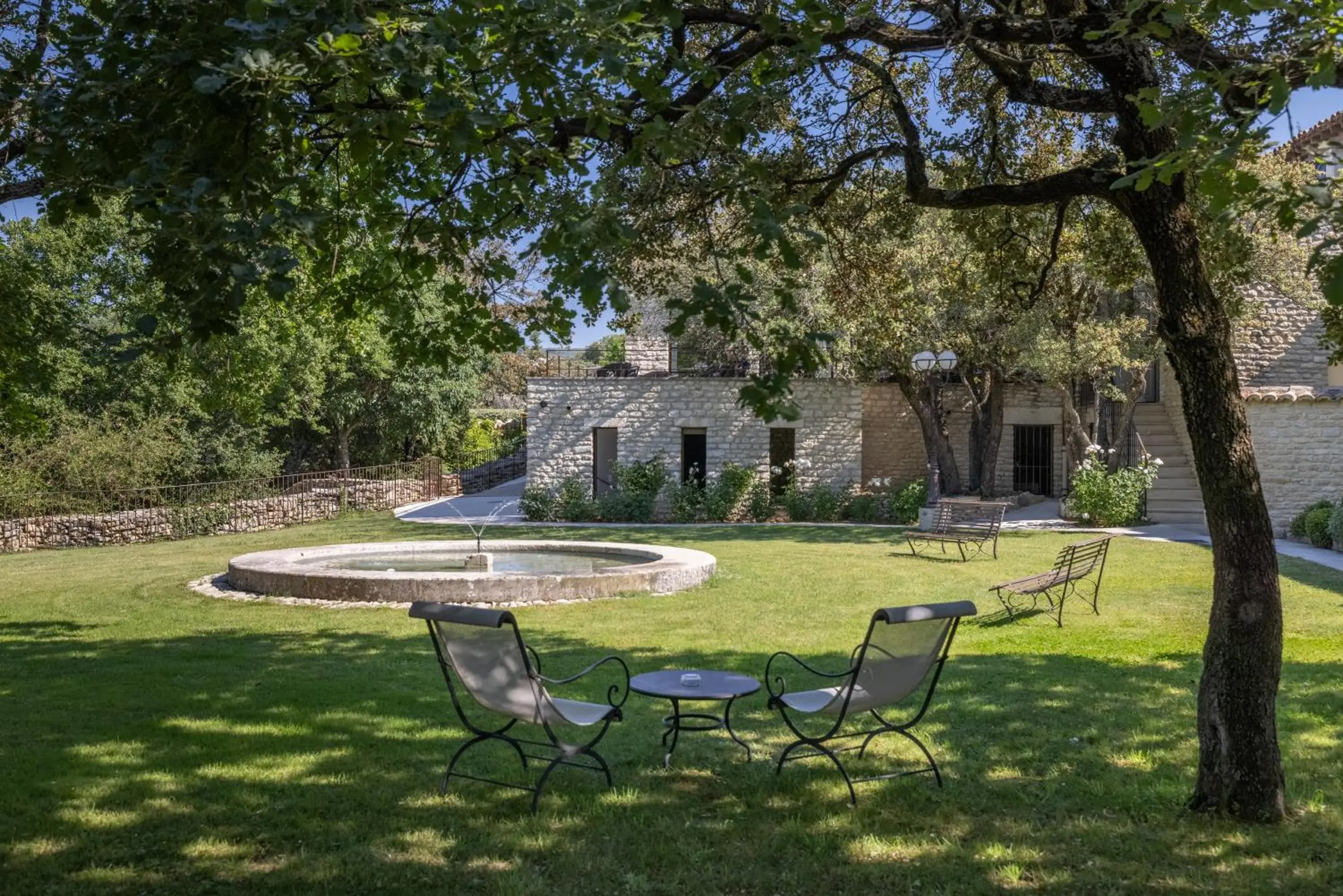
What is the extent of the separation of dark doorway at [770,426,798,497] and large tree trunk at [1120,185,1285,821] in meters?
19.1

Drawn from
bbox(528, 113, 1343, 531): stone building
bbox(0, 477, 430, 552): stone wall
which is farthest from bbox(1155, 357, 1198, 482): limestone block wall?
bbox(0, 477, 430, 552): stone wall

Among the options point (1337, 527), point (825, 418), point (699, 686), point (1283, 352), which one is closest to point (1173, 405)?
point (1283, 352)

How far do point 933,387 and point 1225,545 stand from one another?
1990 centimetres

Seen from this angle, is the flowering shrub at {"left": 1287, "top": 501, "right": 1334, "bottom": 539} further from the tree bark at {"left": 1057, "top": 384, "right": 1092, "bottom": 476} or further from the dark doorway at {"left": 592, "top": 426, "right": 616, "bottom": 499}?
the dark doorway at {"left": 592, "top": 426, "right": 616, "bottom": 499}

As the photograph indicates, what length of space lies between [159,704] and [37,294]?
12.4 ft

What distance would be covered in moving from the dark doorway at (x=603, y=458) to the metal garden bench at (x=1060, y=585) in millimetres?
13831

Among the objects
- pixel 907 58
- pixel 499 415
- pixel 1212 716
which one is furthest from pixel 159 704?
pixel 499 415

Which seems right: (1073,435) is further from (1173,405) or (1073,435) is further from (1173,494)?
(1173,405)

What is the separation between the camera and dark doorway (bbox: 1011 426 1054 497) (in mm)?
26766

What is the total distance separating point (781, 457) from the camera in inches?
1032

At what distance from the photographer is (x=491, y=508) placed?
24703 millimetres

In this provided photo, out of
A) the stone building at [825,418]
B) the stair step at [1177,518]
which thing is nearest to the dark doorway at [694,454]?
the stone building at [825,418]

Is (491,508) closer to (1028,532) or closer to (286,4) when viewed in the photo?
(1028,532)

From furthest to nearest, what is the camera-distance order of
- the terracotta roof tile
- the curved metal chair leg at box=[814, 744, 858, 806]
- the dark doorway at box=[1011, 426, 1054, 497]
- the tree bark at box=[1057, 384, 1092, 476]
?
the dark doorway at box=[1011, 426, 1054, 497]
the tree bark at box=[1057, 384, 1092, 476]
the terracotta roof tile
the curved metal chair leg at box=[814, 744, 858, 806]
